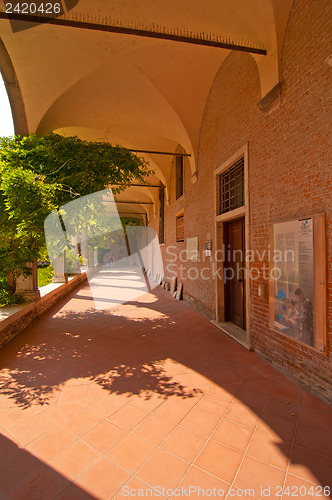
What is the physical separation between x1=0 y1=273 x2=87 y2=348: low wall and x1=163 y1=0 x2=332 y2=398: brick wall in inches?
165

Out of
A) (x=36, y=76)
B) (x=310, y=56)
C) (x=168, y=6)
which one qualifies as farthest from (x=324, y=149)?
(x=36, y=76)

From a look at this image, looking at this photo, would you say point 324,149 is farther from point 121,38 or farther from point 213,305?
point 121,38

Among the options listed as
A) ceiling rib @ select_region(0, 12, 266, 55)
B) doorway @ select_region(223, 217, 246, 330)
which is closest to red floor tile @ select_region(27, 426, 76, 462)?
doorway @ select_region(223, 217, 246, 330)

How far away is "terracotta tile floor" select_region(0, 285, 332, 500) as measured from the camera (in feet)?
5.79

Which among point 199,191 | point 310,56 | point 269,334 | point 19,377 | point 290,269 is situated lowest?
point 19,377

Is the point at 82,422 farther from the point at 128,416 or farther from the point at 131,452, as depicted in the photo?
the point at 131,452

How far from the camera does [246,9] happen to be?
357 centimetres

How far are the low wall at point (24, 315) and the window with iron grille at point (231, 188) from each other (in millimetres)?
4676

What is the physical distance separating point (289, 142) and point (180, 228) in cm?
627

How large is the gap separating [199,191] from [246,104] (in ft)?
9.57

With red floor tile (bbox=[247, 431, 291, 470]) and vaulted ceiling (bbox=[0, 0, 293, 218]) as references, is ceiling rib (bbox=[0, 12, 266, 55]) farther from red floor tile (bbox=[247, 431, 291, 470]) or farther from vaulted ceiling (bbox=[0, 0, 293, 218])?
red floor tile (bbox=[247, 431, 291, 470])

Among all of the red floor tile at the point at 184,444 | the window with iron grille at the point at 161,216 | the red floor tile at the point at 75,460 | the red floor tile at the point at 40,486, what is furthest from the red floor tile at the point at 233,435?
the window with iron grille at the point at 161,216

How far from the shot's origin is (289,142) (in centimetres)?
324

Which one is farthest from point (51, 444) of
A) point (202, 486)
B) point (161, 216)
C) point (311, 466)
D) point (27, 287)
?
point (161, 216)
